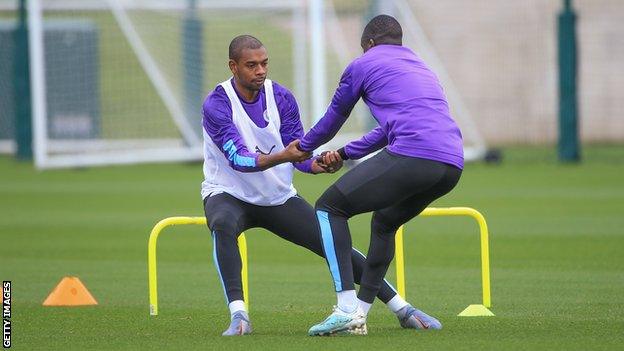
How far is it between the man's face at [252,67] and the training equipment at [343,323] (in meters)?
1.62

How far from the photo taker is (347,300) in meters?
9.12

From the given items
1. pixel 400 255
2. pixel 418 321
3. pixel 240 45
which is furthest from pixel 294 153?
pixel 400 255

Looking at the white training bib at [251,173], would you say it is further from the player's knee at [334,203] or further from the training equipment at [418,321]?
the training equipment at [418,321]

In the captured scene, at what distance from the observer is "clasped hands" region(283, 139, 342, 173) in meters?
9.23

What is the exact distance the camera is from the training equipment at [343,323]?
360 inches

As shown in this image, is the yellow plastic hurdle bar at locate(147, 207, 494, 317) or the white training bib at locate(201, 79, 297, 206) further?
the yellow plastic hurdle bar at locate(147, 207, 494, 317)

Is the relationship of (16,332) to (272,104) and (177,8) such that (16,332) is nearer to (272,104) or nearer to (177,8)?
(272,104)

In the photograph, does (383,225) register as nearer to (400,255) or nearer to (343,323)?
(343,323)

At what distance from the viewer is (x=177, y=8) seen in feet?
97.7

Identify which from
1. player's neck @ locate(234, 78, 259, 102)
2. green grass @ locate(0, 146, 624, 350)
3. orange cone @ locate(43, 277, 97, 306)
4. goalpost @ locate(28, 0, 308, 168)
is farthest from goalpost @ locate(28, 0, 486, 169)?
player's neck @ locate(234, 78, 259, 102)

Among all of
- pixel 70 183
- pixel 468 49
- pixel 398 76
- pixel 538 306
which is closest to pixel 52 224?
pixel 70 183

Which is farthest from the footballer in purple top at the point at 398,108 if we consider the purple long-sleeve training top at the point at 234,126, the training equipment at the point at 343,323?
the training equipment at the point at 343,323

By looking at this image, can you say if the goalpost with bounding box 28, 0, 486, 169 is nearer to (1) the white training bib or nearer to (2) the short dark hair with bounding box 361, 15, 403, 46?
(1) the white training bib

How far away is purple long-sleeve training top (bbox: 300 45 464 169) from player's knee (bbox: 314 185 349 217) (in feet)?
1.10
